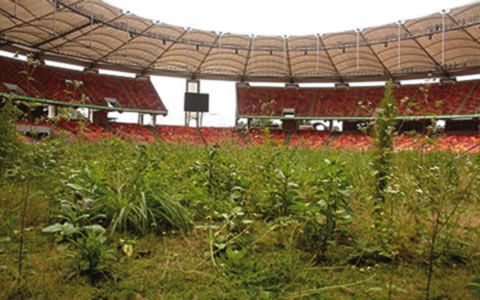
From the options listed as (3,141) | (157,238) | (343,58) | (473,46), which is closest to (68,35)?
(343,58)

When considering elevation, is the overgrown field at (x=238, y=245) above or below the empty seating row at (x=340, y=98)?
below

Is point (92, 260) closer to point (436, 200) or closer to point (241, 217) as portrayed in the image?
point (241, 217)

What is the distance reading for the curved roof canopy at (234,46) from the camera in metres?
25.6

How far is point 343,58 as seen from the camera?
33.9m

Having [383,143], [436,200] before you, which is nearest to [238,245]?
[436,200]

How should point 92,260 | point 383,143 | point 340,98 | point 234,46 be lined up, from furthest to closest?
point 340,98 < point 234,46 < point 383,143 < point 92,260

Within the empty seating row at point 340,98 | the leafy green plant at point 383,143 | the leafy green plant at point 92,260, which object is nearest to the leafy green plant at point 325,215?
the leafy green plant at point 383,143

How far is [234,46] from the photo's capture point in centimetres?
3347

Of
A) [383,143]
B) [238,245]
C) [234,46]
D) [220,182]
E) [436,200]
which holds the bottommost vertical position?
[238,245]

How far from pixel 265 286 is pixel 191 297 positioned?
17.6 inches

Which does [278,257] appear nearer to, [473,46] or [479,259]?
[479,259]

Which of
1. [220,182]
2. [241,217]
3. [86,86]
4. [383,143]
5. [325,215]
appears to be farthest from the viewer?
[86,86]

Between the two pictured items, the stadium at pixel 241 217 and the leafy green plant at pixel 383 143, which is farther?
the leafy green plant at pixel 383 143

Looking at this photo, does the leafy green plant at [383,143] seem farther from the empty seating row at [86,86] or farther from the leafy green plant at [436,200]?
the empty seating row at [86,86]
